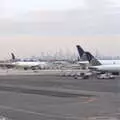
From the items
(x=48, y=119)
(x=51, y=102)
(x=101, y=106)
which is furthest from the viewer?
(x=51, y=102)

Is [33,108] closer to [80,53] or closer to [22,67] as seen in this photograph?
[80,53]

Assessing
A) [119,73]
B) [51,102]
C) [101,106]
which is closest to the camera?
[101,106]

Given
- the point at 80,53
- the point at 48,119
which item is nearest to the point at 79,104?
the point at 48,119

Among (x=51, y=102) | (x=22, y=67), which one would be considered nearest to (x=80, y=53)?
(x=22, y=67)

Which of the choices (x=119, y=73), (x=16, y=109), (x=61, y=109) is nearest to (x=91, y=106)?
(x=61, y=109)

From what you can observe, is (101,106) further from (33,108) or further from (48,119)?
(48,119)

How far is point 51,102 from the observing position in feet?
108

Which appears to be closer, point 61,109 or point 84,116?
point 84,116

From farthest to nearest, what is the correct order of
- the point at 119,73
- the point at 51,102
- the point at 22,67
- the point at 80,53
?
the point at 22,67
the point at 80,53
the point at 119,73
the point at 51,102

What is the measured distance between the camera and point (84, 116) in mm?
23953

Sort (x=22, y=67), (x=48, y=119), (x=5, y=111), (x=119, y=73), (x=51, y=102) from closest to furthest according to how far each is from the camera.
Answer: (x=48, y=119)
(x=5, y=111)
(x=51, y=102)
(x=119, y=73)
(x=22, y=67)

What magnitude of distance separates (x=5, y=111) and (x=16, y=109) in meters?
1.30

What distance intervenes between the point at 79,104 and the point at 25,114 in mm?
6914

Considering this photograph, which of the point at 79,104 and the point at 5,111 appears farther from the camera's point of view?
the point at 79,104
